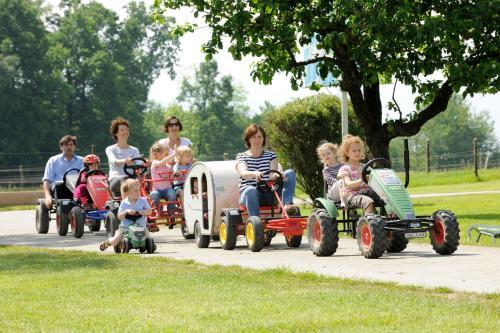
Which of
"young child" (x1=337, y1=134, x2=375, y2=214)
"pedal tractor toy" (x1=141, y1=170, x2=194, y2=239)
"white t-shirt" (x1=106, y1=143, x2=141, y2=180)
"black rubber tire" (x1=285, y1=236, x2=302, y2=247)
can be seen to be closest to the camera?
"young child" (x1=337, y1=134, x2=375, y2=214)

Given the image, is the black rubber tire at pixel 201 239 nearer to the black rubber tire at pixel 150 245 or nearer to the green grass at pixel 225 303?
the black rubber tire at pixel 150 245

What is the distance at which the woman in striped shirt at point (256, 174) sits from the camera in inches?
598

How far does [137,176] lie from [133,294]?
29.6 ft

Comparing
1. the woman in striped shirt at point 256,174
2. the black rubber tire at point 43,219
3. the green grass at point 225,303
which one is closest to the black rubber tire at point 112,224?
the woman in striped shirt at point 256,174

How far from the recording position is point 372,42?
883 inches

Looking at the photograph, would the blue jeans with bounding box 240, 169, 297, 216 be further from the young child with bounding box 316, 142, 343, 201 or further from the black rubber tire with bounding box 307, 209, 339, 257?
the black rubber tire with bounding box 307, 209, 339, 257

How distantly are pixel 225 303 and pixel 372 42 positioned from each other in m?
14.1

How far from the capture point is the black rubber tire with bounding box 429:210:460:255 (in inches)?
515

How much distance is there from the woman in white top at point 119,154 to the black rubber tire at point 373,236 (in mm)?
6392

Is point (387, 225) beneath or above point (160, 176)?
beneath

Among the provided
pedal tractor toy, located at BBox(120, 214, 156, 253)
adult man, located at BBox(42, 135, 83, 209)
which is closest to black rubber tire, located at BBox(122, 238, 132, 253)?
pedal tractor toy, located at BBox(120, 214, 156, 253)

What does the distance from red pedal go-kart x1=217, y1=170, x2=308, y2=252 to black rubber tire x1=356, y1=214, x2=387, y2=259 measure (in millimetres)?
1918

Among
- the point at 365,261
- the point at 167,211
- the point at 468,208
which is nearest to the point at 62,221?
the point at 167,211

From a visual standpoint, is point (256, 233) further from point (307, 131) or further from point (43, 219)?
point (307, 131)
